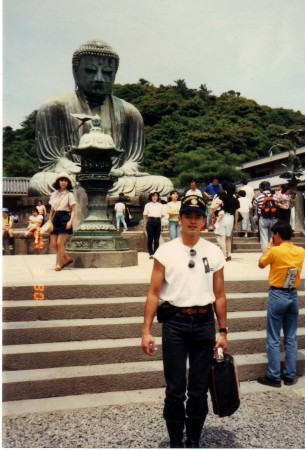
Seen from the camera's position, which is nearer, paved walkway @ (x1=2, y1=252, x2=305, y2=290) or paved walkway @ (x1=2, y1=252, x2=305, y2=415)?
paved walkway @ (x1=2, y1=252, x2=305, y2=415)

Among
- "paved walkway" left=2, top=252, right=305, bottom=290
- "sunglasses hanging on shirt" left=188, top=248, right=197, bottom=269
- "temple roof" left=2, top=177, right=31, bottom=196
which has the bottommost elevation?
"paved walkway" left=2, top=252, right=305, bottom=290

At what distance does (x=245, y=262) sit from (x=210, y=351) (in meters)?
6.22

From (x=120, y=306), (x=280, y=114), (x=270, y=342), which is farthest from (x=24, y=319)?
(x=280, y=114)

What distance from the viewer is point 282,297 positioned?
13.7ft

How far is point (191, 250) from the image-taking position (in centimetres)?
301

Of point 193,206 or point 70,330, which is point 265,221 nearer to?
point 70,330

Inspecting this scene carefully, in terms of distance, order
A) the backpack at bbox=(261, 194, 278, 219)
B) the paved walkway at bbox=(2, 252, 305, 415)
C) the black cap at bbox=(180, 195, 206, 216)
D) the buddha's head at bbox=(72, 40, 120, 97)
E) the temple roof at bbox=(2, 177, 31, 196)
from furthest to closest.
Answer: the temple roof at bbox=(2, 177, 31, 196) < the buddha's head at bbox=(72, 40, 120, 97) < the backpack at bbox=(261, 194, 278, 219) < the paved walkway at bbox=(2, 252, 305, 415) < the black cap at bbox=(180, 195, 206, 216)

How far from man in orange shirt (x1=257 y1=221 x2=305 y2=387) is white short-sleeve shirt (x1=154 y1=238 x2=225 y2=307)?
52.5 inches

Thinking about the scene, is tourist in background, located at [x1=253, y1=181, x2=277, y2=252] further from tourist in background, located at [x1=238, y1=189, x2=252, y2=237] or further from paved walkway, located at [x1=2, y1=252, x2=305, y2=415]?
tourist in background, located at [x1=238, y1=189, x2=252, y2=237]

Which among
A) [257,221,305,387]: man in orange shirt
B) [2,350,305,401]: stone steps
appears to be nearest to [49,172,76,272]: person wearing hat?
[2,350,305,401]: stone steps

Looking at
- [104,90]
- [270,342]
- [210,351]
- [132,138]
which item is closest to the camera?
[210,351]

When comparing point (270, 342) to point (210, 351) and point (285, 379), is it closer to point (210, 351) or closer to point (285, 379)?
point (285, 379)

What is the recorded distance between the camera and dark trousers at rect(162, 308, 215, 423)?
9.48ft

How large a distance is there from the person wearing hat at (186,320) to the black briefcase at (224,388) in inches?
1.9
